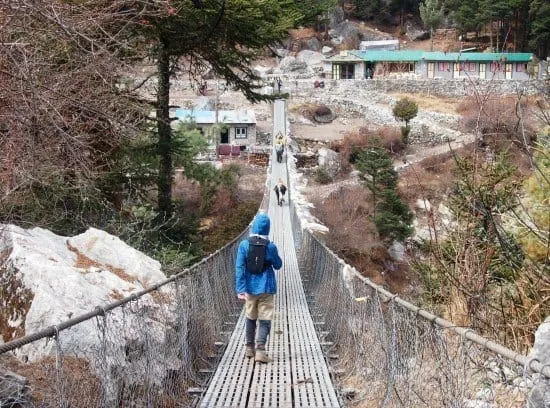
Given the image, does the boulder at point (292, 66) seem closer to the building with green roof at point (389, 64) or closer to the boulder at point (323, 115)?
the building with green roof at point (389, 64)

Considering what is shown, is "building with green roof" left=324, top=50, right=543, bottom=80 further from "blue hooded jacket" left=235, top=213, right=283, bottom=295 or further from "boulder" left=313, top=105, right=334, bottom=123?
"blue hooded jacket" left=235, top=213, right=283, bottom=295

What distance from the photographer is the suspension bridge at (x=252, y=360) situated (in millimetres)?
2697

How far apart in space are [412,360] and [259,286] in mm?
1800

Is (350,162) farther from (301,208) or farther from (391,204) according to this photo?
(301,208)

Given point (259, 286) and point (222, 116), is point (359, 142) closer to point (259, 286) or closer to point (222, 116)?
point (222, 116)

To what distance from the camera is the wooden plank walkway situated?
4.23 meters

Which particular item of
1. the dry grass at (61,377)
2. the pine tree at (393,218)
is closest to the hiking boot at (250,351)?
the dry grass at (61,377)

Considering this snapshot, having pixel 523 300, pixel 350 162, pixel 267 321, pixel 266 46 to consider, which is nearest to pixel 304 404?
pixel 267 321

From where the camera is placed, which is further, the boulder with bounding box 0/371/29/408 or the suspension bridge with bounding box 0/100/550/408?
the boulder with bounding box 0/371/29/408

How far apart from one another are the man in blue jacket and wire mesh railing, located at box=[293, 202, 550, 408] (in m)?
0.68

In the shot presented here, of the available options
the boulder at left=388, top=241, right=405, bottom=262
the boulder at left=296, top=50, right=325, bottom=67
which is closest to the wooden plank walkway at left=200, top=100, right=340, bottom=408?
the boulder at left=388, top=241, right=405, bottom=262

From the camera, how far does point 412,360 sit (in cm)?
341

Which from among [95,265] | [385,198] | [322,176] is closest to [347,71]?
[322,176]

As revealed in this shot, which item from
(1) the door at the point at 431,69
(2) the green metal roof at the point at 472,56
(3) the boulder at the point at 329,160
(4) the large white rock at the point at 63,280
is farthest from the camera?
(1) the door at the point at 431,69
